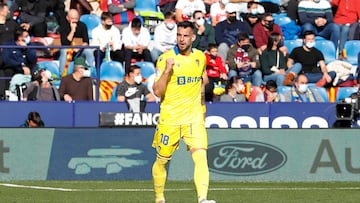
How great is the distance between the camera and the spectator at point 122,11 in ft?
74.2

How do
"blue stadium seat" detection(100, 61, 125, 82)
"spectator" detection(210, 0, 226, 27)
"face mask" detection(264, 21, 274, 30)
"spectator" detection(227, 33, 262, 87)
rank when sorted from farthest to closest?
"spectator" detection(210, 0, 226, 27) → "face mask" detection(264, 21, 274, 30) → "spectator" detection(227, 33, 262, 87) → "blue stadium seat" detection(100, 61, 125, 82)

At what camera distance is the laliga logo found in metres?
19.2

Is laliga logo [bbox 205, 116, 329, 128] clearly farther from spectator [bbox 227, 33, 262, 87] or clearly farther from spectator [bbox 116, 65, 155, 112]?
spectator [bbox 227, 33, 262, 87]

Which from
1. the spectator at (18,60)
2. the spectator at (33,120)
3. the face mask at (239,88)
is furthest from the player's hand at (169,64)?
the face mask at (239,88)

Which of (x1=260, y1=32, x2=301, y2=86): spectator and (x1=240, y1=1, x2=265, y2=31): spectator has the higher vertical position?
(x1=240, y1=1, x2=265, y2=31): spectator

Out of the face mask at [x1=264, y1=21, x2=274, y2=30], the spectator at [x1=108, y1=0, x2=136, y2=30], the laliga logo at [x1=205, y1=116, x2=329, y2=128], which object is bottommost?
the laliga logo at [x1=205, y1=116, x2=329, y2=128]

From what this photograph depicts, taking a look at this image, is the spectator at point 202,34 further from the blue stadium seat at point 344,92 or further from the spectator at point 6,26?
the spectator at point 6,26

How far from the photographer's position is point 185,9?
22.5m

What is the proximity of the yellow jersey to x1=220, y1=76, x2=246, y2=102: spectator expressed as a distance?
8.81m

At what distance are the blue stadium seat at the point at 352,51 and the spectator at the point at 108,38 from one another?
18.2 feet

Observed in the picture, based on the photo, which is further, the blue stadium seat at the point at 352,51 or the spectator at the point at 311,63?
the blue stadium seat at the point at 352,51

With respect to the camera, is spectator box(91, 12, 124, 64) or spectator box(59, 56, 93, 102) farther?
spectator box(91, 12, 124, 64)

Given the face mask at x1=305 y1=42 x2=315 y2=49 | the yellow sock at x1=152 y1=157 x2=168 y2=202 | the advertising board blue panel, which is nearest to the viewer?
the yellow sock at x1=152 y1=157 x2=168 y2=202

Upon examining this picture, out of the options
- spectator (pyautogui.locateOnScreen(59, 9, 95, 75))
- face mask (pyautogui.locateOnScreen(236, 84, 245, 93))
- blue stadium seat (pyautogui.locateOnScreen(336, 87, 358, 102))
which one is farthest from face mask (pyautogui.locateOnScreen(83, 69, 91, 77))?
blue stadium seat (pyautogui.locateOnScreen(336, 87, 358, 102))
